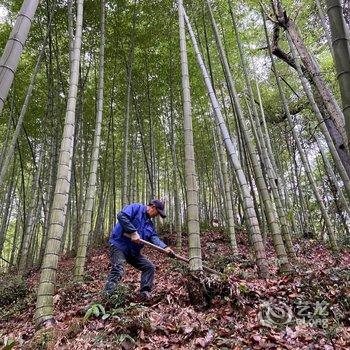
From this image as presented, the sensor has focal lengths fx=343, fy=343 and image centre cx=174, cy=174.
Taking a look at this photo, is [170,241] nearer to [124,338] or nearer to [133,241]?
[133,241]

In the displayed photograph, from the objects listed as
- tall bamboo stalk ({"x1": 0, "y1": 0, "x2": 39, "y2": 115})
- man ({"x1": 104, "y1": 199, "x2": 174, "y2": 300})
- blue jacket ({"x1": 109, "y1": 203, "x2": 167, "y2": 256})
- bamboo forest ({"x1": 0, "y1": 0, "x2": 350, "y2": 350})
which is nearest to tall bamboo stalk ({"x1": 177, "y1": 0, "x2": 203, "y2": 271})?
bamboo forest ({"x1": 0, "y1": 0, "x2": 350, "y2": 350})

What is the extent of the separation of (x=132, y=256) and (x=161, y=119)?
8499 mm

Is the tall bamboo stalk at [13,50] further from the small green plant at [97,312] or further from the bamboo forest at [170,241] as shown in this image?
the small green plant at [97,312]

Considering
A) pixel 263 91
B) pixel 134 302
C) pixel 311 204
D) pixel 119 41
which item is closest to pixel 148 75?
pixel 119 41

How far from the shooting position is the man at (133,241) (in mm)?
3834

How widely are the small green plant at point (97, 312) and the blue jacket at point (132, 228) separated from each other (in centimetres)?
73

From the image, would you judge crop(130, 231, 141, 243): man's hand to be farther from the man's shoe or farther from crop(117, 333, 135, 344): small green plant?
crop(117, 333, 135, 344): small green plant

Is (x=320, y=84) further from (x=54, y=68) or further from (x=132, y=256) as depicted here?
(x=54, y=68)
